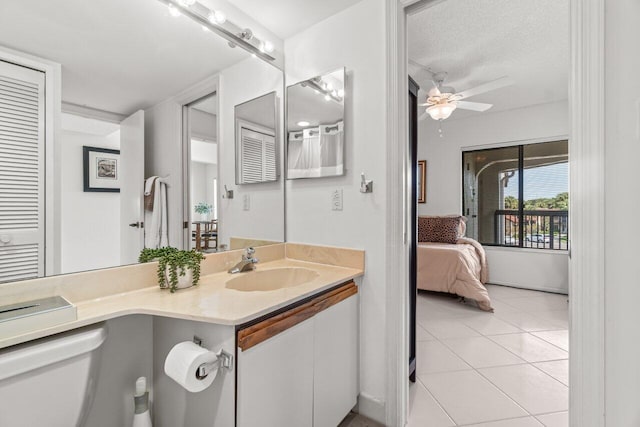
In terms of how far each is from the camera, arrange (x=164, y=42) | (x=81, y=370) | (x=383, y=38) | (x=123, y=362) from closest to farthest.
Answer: (x=81, y=370) < (x=123, y=362) < (x=164, y=42) < (x=383, y=38)

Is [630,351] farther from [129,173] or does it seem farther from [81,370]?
[129,173]

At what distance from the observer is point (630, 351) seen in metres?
0.98

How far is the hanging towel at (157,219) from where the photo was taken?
138cm

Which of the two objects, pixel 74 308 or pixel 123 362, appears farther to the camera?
pixel 123 362

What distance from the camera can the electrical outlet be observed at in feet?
5.67

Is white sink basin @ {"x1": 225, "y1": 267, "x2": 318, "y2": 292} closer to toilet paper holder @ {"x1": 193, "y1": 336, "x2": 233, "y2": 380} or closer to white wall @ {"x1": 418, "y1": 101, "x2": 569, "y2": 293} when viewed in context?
toilet paper holder @ {"x1": 193, "y1": 336, "x2": 233, "y2": 380}

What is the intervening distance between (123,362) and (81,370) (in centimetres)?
39

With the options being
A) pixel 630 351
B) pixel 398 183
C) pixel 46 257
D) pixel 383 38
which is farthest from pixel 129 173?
pixel 630 351

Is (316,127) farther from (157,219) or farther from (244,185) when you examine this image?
(157,219)

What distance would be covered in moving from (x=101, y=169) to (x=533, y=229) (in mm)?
5083

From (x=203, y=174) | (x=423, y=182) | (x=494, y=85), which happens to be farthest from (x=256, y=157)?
(x=423, y=182)

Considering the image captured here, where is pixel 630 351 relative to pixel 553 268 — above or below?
above

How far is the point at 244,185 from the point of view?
1928 mm

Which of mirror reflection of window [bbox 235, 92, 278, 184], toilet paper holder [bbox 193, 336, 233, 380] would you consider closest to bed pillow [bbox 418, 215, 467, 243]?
mirror reflection of window [bbox 235, 92, 278, 184]
